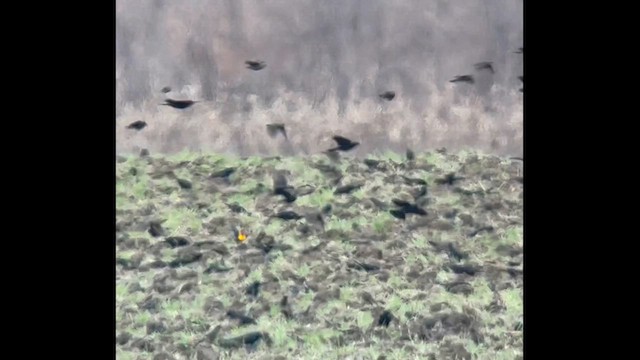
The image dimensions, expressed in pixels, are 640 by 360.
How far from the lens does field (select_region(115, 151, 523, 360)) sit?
3545 millimetres

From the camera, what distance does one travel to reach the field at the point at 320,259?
3.54 metres

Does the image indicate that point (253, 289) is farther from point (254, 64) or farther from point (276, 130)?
point (254, 64)

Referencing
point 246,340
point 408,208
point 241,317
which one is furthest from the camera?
point 408,208

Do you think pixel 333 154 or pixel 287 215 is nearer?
pixel 287 215

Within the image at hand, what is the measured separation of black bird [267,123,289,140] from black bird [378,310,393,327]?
102 centimetres

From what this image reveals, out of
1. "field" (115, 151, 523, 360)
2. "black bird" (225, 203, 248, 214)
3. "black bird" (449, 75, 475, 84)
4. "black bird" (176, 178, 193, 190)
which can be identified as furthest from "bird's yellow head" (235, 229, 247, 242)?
"black bird" (449, 75, 475, 84)

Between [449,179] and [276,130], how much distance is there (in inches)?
32.0

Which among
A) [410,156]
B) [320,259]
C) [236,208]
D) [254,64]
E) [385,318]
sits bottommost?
[385,318]

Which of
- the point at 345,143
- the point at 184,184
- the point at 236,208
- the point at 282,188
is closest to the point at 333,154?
the point at 345,143

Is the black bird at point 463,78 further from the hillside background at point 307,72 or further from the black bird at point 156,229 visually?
the black bird at point 156,229

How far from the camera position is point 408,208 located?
4125mm

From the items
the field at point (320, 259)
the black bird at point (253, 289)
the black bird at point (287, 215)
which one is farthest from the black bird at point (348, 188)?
the black bird at point (253, 289)

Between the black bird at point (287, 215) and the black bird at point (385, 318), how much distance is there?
659mm
